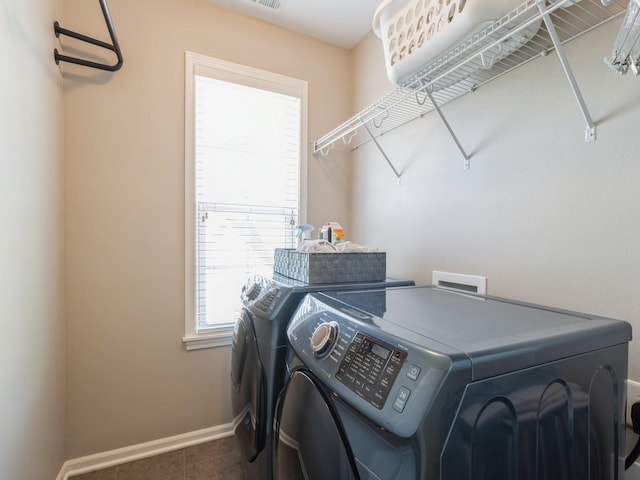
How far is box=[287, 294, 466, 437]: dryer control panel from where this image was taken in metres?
0.51

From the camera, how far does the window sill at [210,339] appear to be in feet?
6.10

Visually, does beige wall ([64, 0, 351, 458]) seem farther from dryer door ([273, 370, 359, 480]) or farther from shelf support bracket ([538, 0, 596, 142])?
shelf support bracket ([538, 0, 596, 142])

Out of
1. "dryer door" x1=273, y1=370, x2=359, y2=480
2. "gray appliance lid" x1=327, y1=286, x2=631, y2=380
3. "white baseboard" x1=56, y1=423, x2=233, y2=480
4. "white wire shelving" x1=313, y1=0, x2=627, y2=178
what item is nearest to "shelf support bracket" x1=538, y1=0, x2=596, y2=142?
"white wire shelving" x1=313, y1=0, x2=627, y2=178

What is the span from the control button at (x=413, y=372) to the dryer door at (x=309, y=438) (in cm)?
23

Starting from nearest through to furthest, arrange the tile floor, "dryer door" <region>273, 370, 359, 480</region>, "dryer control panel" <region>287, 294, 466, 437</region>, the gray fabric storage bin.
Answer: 1. "dryer control panel" <region>287, 294, 466, 437</region>
2. "dryer door" <region>273, 370, 359, 480</region>
3. the gray fabric storage bin
4. the tile floor

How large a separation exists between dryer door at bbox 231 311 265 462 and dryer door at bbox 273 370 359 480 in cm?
20

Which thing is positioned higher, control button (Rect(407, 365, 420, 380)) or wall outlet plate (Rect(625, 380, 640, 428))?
control button (Rect(407, 365, 420, 380))

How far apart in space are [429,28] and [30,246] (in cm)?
171

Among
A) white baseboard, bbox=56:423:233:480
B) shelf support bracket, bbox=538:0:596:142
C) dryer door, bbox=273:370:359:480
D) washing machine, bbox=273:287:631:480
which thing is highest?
shelf support bracket, bbox=538:0:596:142

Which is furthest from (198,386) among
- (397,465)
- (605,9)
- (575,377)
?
(605,9)

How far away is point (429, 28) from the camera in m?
1.05

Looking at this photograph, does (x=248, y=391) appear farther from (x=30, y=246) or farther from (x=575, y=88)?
(x=575, y=88)

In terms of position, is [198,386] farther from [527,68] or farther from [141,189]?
[527,68]

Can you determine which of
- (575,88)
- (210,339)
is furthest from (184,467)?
(575,88)
